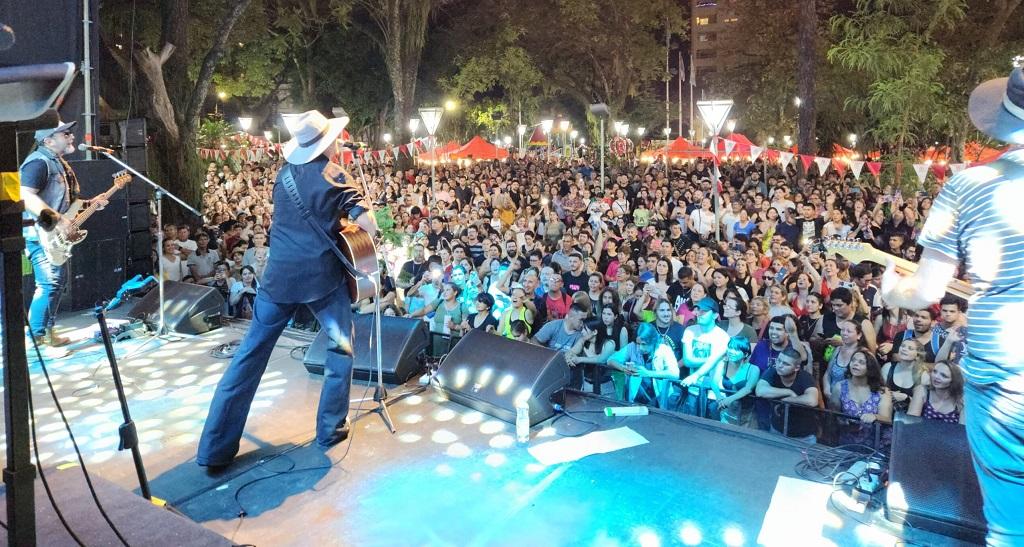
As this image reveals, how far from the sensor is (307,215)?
11.6ft

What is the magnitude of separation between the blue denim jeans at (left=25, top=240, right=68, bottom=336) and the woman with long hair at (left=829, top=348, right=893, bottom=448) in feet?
17.9

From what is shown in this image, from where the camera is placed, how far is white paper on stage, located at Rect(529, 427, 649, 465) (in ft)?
12.1

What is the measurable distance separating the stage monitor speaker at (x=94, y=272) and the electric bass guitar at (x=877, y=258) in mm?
6618

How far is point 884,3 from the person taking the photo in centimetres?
1376

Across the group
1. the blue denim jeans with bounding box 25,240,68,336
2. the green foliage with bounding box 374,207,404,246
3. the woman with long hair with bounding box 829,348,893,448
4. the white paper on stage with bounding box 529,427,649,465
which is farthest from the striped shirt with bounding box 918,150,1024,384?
the green foliage with bounding box 374,207,404,246

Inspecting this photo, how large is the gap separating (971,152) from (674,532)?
23057 mm

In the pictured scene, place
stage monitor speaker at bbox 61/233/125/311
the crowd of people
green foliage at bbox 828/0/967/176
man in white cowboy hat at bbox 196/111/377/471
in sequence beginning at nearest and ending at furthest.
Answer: man in white cowboy hat at bbox 196/111/377/471 → the crowd of people → stage monitor speaker at bbox 61/233/125/311 → green foliage at bbox 828/0/967/176

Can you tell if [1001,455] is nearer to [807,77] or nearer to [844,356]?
[844,356]

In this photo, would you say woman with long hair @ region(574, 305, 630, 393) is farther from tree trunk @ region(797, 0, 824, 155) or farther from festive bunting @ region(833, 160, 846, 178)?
festive bunting @ region(833, 160, 846, 178)

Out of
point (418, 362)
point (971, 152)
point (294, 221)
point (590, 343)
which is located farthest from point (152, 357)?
point (971, 152)

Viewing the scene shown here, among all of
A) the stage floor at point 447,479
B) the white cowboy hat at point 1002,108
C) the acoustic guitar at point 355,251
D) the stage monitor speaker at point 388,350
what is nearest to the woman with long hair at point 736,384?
the stage floor at point 447,479

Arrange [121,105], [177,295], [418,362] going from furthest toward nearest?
[121,105]
[177,295]
[418,362]

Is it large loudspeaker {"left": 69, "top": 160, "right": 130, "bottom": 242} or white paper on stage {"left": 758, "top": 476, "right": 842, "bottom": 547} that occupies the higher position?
large loudspeaker {"left": 69, "top": 160, "right": 130, "bottom": 242}

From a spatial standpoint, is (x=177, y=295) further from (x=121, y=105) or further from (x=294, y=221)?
(x=121, y=105)
